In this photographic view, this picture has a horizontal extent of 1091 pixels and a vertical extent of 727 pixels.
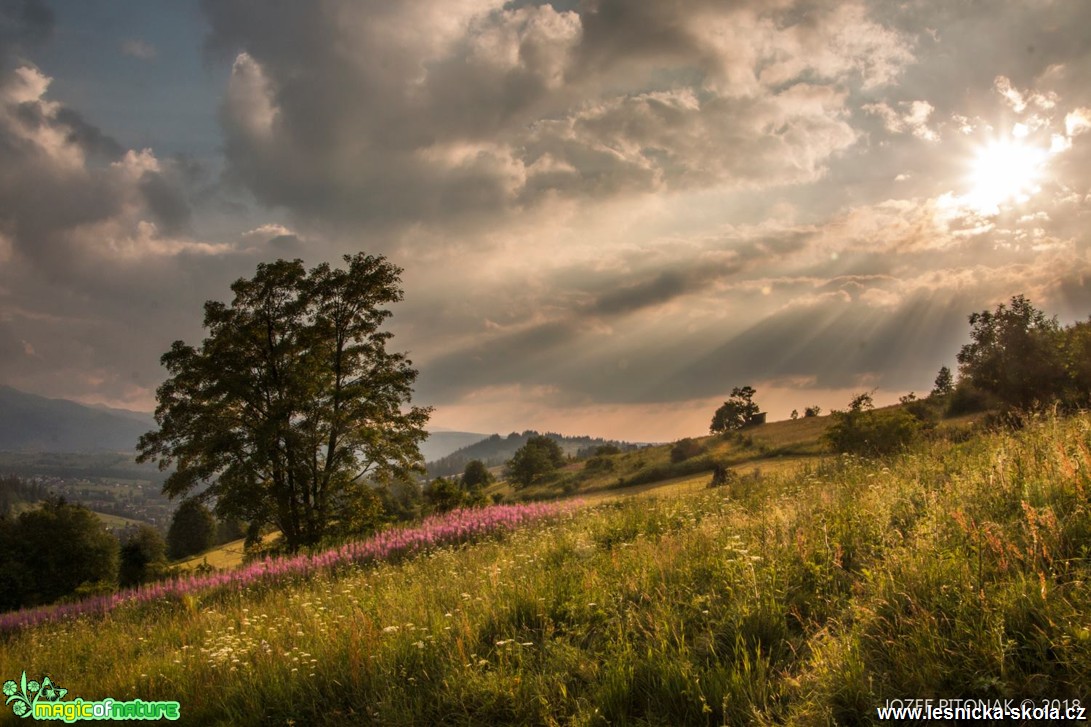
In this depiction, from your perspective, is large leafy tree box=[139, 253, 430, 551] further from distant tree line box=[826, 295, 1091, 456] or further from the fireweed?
distant tree line box=[826, 295, 1091, 456]

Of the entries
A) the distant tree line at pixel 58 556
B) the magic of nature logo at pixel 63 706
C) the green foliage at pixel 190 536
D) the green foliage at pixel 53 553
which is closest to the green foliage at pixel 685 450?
the magic of nature logo at pixel 63 706

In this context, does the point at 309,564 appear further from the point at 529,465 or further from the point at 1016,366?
the point at 529,465

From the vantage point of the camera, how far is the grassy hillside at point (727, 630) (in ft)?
10.9

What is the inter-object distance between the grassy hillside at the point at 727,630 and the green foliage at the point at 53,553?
225 feet

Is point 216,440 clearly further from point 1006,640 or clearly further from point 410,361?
point 1006,640

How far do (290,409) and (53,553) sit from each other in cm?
6081

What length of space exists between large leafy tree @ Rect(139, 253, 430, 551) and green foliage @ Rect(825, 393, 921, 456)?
17.8 meters

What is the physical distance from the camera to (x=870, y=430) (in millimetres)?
18688

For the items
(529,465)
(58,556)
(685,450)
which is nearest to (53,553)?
(58,556)

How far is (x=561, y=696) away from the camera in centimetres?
403

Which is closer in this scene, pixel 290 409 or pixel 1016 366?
pixel 290 409

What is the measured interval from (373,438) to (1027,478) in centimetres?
2136

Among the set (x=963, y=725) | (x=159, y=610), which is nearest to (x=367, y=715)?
(x=963, y=725)

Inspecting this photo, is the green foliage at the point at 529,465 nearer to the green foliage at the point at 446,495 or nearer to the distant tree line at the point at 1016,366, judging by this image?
the green foliage at the point at 446,495
